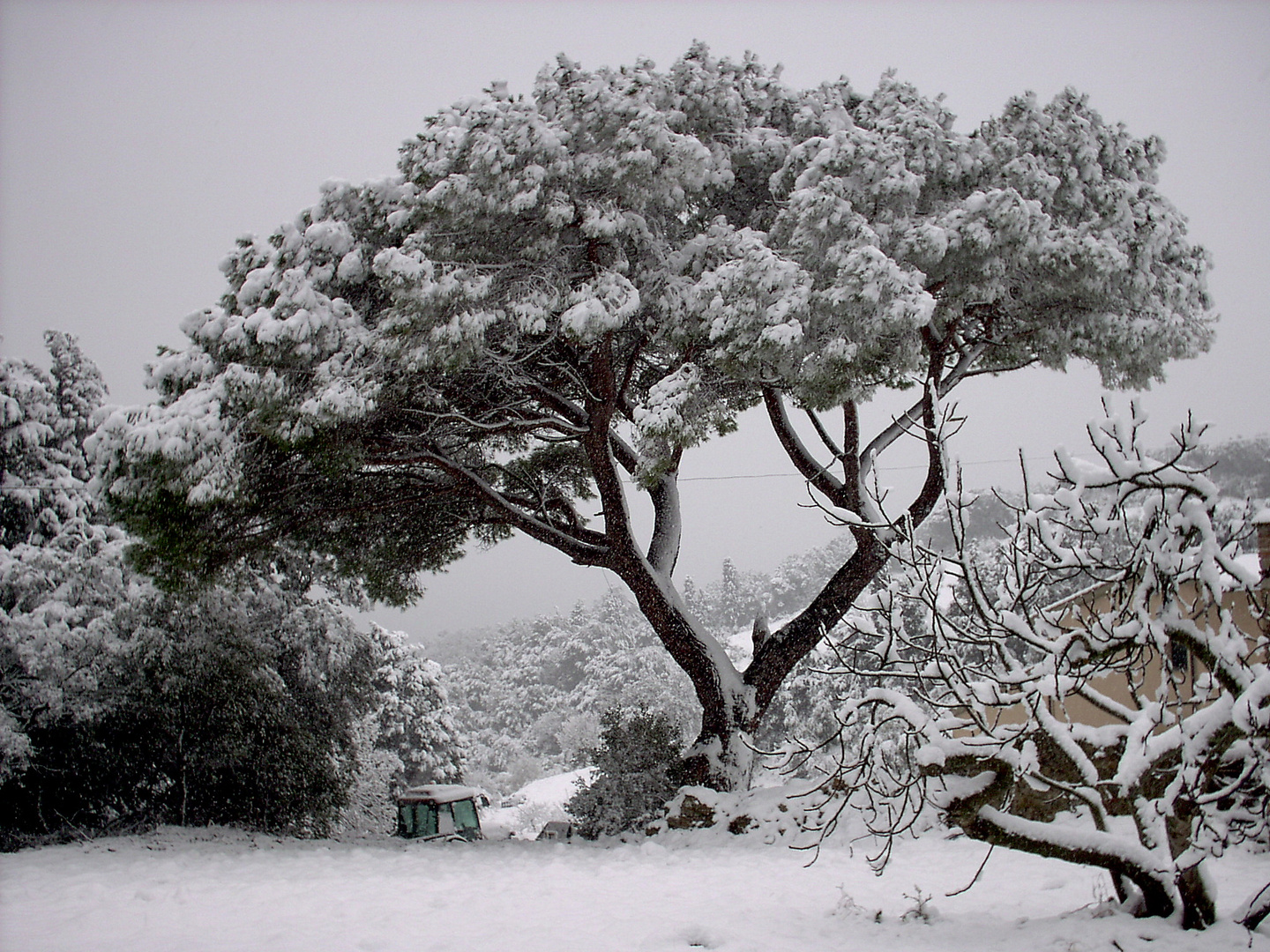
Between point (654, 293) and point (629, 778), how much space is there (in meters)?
5.39

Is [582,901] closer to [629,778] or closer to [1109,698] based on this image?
[1109,698]

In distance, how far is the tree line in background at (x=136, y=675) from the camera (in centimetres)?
948

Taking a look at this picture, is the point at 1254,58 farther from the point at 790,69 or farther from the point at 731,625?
the point at 731,625

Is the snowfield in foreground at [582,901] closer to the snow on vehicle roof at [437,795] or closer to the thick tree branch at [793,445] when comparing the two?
the thick tree branch at [793,445]

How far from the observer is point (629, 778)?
30.4 ft

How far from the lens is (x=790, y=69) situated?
9.34 meters

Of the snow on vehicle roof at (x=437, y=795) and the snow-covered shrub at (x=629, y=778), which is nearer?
the snow-covered shrub at (x=629, y=778)

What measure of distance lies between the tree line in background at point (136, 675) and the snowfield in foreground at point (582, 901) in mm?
2298

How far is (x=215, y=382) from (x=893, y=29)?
710 cm

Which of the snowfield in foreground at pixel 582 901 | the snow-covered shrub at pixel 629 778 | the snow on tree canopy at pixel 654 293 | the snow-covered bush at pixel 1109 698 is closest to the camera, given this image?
the snow-covered bush at pixel 1109 698

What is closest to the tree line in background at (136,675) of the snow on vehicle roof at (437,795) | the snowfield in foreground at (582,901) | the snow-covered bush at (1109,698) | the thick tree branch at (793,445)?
the snow on vehicle roof at (437,795)

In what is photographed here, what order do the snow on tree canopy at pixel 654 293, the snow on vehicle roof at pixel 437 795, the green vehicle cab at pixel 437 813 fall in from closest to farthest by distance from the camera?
1. the snow on tree canopy at pixel 654 293
2. the green vehicle cab at pixel 437 813
3. the snow on vehicle roof at pixel 437 795

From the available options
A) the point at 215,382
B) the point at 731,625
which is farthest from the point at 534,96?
the point at 731,625

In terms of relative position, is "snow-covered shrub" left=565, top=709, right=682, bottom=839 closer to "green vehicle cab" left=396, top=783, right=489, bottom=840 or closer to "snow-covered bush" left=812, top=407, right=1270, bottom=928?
"green vehicle cab" left=396, top=783, right=489, bottom=840
